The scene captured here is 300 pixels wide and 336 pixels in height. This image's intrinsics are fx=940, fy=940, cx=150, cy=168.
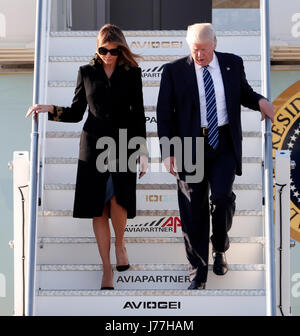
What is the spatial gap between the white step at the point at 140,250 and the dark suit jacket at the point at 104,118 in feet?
1.63

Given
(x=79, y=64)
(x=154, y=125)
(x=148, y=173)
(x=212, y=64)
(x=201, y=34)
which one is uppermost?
(x=79, y=64)

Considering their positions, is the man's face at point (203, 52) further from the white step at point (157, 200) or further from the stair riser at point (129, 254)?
the stair riser at point (129, 254)

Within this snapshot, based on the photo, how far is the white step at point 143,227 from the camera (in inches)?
264

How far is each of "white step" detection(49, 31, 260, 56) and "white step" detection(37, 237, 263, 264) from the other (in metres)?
1.72

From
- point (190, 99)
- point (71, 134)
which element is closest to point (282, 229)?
point (190, 99)

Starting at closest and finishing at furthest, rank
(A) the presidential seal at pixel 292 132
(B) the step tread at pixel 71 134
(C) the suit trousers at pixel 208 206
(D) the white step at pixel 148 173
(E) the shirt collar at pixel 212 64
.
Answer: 1. (C) the suit trousers at pixel 208 206
2. (E) the shirt collar at pixel 212 64
3. (D) the white step at pixel 148 173
4. (B) the step tread at pixel 71 134
5. (A) the presidential seal at pixel 292 132

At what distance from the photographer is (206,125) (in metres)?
5.97

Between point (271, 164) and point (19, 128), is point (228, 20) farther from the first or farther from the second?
point (271, 164)

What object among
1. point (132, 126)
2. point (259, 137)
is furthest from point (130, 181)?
point (259, 137)

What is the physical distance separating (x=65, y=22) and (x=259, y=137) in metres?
2.47

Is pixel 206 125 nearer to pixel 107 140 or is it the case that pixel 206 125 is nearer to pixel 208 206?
pixel 208 206

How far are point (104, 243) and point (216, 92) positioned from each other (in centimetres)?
122

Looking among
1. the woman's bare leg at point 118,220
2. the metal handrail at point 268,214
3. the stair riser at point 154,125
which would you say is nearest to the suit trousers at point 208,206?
the metal handrail at point 268,214

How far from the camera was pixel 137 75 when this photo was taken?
6203 millimetres
